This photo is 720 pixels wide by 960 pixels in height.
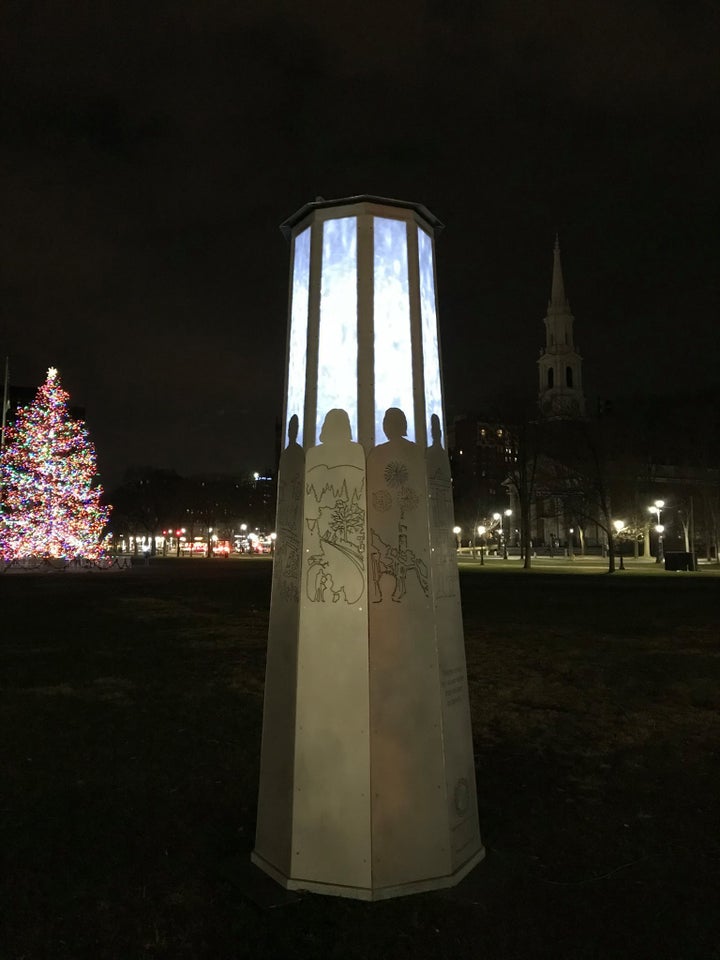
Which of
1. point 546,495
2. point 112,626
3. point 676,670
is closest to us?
point 676,670

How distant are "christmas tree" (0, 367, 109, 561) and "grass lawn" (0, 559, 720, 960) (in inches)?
1062

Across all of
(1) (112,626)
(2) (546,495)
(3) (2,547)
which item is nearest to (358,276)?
(1) (112,626)

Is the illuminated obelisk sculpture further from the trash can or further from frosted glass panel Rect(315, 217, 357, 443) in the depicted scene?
the trash can

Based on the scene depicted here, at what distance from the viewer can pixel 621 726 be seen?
25.7 feet

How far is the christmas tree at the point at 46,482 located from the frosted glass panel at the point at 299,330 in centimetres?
3556

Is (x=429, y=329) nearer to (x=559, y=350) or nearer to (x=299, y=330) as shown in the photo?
(x=299, y=330)

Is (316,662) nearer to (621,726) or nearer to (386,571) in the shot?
(386,571)

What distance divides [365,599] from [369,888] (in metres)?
1.63

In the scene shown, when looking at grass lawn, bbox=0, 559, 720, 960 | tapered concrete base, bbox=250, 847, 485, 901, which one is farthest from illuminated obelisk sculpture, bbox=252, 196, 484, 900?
grass lawn, bbox=0, 559, 720, 960

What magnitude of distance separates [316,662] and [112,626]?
506 inches

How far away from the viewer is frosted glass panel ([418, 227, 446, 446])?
4.76 meters

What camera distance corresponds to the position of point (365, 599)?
4.24 metres

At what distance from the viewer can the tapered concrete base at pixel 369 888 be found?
12.9 ft

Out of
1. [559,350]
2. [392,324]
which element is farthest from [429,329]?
[559,350]
